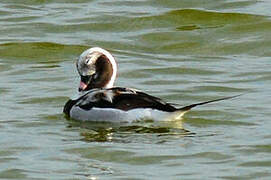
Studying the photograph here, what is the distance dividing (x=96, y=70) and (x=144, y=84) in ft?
6.32

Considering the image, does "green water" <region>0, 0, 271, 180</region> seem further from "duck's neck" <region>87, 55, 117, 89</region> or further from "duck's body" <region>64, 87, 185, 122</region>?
"duck's neck" <region>87, 55, 117, 89</region>

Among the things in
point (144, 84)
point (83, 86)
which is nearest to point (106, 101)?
point (83, 86)

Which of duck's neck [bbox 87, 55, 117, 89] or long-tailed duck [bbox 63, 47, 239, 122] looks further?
duck's neck [bbox 87, 55, 117, 89]

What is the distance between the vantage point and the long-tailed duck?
15148 millimetres

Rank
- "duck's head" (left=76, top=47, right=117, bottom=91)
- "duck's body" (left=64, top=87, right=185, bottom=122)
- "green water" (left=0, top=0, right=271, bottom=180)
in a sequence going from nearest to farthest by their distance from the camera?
"green water" (left=0, top=0, right=271, bottom=180) → "duck's body" (left=64, top=87, right=185, bottom=122) → "duck's head" (left=76, top=47, right=117, bottom=91)

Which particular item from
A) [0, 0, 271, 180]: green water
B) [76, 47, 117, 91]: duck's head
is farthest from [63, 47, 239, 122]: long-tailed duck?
[0, 0, 271, 180]: green water

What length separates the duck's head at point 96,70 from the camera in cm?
1639

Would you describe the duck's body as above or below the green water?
above

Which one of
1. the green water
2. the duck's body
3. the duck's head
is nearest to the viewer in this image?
the green water

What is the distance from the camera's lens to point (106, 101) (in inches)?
608

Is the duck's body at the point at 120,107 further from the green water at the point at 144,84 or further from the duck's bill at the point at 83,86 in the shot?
the duck's bill at the point at 83,86

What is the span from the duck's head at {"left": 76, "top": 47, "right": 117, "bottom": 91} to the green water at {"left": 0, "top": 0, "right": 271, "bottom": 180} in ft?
1.76

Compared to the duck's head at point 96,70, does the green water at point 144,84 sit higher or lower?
lower

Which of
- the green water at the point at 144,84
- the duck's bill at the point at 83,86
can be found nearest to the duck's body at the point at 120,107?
the green water at the point at 144,84
